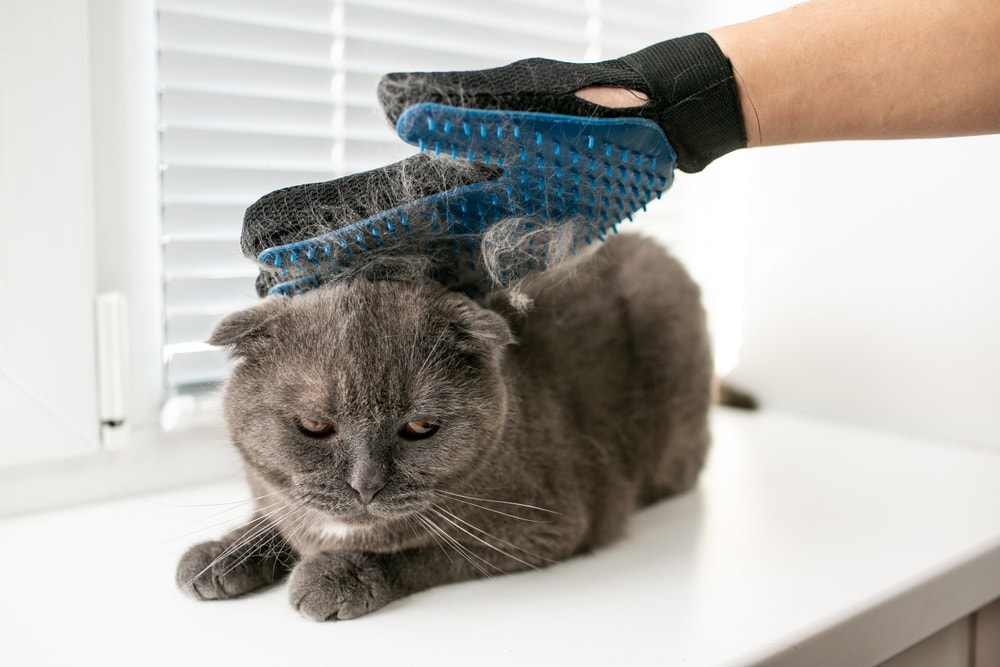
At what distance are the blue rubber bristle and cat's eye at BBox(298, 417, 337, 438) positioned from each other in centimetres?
17

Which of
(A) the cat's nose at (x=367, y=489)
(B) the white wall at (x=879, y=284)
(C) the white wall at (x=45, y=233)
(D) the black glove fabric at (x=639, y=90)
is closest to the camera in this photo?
(D) the black glove fabric at (x=639, y=90)

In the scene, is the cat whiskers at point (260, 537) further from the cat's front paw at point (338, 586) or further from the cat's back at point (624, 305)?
the cat's back at point (624, 305)

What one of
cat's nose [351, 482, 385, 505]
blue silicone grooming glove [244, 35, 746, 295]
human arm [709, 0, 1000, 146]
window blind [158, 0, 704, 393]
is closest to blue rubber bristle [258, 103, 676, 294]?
blue silicone grooming glove [244, 35, 746, 295]

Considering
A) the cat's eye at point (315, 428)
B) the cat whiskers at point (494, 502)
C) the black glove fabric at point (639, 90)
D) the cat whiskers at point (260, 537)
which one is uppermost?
the black glove fabric at point (639, 90)

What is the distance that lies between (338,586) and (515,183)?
50cm

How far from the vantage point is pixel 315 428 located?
0.90m

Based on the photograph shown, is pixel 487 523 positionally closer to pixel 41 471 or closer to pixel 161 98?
pixel 41 471

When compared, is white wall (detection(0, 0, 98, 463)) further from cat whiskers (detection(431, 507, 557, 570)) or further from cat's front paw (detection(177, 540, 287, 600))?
cat whiskers (detection(431, 507, 557, 570))

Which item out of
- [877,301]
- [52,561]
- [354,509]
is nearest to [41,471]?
[52,561]

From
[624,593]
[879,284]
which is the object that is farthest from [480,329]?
[879,284]

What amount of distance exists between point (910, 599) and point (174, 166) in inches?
49.8

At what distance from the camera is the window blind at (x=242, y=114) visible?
4.32 ft

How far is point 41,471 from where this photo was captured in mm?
1235

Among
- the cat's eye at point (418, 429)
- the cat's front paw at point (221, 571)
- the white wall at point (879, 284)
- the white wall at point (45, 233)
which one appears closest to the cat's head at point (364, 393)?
the cat's eye at point (418, 429)
